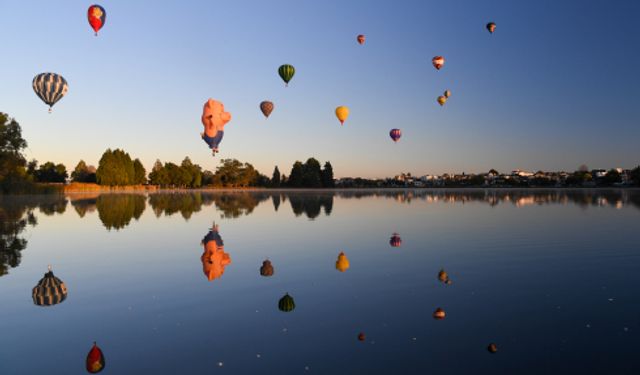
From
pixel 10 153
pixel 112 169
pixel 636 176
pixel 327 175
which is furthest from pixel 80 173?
pixel 636 176

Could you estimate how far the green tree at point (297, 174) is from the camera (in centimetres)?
15838

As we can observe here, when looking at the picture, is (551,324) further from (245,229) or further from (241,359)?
(245,229)

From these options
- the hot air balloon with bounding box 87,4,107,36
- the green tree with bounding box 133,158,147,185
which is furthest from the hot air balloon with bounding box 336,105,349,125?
the green tree with bounding box 133,158,147,185

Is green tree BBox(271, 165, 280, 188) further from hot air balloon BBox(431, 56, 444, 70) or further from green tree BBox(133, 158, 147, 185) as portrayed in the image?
hot air balloon BBox(431, 56, 444, 70)

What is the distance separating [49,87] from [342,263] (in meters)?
33.0

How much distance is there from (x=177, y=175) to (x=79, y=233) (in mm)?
141200

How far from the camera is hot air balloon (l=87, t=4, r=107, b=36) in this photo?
3559cm

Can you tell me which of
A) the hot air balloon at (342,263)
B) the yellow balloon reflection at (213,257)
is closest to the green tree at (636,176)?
the yellow balloon reflection at (213,257)

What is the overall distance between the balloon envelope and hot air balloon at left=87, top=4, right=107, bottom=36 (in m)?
5.55

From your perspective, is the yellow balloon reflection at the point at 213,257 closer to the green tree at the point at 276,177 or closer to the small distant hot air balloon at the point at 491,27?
the small distant hot air balloon at the point at 491,27

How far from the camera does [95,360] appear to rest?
677 cm

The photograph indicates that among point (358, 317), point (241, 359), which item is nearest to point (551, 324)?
point (358, 317)

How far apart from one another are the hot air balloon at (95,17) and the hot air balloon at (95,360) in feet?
114

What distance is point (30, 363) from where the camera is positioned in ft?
21.9
